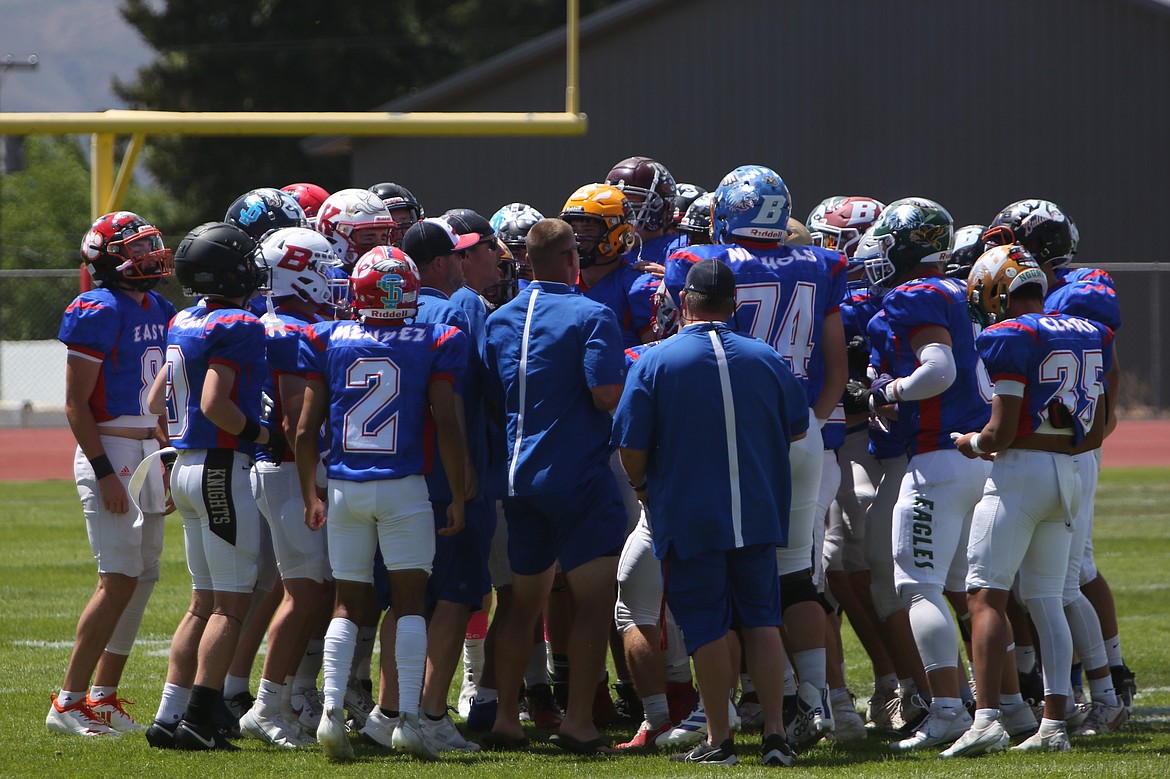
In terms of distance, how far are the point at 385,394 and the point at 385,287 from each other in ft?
1.35

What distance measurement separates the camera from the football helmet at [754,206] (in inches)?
226

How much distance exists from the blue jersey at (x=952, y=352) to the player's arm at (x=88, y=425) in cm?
340

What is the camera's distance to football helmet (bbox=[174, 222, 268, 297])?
5727mm

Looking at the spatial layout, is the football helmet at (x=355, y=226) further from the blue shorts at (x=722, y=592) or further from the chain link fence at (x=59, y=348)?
the chain link fence at (x=59, y=348)

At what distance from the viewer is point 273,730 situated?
570cm

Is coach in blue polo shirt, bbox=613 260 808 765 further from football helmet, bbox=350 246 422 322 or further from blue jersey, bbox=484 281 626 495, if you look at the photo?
football helmet, bbox=350 246 422 322

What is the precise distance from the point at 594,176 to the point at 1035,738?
2103cm

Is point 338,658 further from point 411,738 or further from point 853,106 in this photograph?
point 853,106

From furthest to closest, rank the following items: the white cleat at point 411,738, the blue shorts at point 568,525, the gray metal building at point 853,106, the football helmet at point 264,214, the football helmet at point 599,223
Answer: the gray metal building at point 853,106, the football helmet at point 264,214, the football helmet at point 599,223, the blue shorts at point 568,525, the white cleat at point 411,738

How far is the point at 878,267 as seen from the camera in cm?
600

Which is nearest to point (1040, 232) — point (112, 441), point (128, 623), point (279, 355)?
point (279, 355)

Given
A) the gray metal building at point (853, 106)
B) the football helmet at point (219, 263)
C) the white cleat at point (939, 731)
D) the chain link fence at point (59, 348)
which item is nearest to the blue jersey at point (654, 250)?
the football helmet at point (219, 263)

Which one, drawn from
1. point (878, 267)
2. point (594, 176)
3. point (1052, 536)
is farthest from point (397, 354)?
point (594, 176)

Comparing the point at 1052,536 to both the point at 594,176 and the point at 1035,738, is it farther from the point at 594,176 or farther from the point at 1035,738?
the point at 594,176
